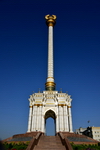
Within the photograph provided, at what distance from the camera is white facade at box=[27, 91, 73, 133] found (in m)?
32.4

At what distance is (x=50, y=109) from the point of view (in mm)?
34281

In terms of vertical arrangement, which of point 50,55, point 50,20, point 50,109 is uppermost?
point 50,20

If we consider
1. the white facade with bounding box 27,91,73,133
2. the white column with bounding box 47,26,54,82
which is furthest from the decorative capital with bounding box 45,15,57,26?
the white facade with bounding box 27,91,73,133

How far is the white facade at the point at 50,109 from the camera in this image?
106ft

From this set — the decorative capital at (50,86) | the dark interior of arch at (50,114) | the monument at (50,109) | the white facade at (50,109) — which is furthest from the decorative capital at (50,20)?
the dark interior of arch at (50,114)

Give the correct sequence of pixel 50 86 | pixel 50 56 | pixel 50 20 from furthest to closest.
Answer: pixel 50 20, pixel 50 56, pixel 50 86

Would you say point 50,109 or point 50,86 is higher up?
point 50,86

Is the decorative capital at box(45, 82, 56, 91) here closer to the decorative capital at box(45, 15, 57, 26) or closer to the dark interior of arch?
the dark interior of arch

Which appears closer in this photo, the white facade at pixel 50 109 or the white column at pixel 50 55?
the white facade at pixel 50 109

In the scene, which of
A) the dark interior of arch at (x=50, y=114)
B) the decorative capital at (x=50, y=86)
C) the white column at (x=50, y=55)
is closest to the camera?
the dark interior of arch at (x=50, y=114)

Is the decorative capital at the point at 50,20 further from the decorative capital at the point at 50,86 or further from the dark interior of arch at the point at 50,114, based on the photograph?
the dark interior of arch at the point at 50,114

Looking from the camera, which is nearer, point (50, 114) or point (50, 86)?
point (50, 86)

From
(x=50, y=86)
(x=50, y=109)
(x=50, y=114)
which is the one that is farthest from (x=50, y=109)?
(x=50, y=86)

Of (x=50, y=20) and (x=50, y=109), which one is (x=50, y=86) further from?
(x=50, y=20)
